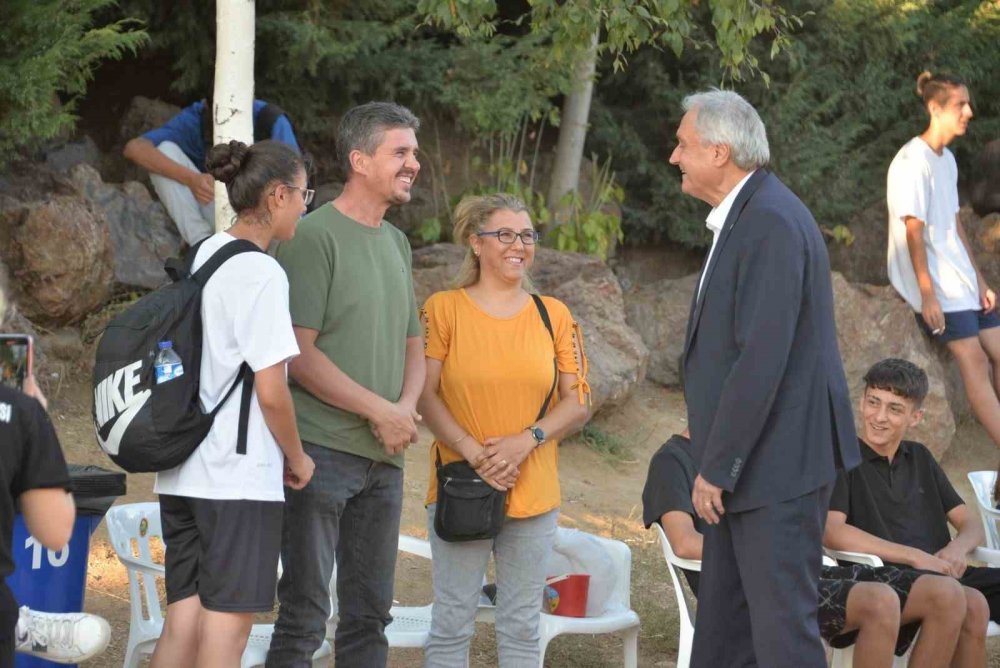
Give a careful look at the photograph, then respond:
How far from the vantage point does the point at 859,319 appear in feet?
30.9

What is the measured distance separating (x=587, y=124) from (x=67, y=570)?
22.6 ft

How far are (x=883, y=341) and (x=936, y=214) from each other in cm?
195

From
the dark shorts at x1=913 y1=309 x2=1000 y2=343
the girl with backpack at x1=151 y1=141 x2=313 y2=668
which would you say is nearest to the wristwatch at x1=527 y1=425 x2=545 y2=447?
the girl with backpack at x1=151 y1=141 x2=313 y2=668

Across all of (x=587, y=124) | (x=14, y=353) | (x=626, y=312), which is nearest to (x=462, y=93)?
(x=587, y=124)

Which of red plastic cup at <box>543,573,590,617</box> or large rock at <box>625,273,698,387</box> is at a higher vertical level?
large rock at <box>625,273,698,387</box>

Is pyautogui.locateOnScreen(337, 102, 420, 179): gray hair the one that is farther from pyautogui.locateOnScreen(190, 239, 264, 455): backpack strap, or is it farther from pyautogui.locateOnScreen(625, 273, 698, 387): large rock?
pyautogui.locateOnScreen(625, 273, 698, 387): large rock

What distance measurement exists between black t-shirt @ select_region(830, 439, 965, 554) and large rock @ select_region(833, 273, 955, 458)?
4.23 meters

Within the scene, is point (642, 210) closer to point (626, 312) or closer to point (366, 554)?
point (626, 312)

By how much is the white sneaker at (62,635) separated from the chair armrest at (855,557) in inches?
114

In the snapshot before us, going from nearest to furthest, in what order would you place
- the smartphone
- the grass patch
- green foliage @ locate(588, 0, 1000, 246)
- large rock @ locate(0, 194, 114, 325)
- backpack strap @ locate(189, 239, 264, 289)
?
1. the smartphone
2. backpack strap @ locate(189, 239, 264, 289)
3. large rock @ locate(0, 194, 114, 325)
4. the grass patch
5. green foliage @ locate(588, 0, 1000, 246)

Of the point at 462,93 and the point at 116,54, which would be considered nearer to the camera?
the point at 116,54

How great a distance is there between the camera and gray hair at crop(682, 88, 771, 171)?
3740mm

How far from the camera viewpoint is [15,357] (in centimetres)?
270

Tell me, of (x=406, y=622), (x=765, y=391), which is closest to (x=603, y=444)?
(x=406, y=622)
